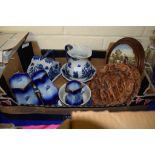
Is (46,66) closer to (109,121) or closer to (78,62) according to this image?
(78,62)

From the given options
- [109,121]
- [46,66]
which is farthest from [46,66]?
[109,121]

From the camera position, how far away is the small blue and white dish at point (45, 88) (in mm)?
710

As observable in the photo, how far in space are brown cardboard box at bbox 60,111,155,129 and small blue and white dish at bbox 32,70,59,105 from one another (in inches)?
11.1

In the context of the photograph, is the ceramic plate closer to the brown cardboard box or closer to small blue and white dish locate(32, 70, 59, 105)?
small blue and white dish locate(32, 70, 59, 105)

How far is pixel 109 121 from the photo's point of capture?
17.8 inches

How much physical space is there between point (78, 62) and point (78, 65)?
0.5 inches

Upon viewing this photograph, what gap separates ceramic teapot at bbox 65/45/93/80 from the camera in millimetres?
801

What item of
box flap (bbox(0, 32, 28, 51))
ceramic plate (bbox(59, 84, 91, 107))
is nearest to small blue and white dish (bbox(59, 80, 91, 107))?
ceramic plate (bbox(59, 84, 91, 107))

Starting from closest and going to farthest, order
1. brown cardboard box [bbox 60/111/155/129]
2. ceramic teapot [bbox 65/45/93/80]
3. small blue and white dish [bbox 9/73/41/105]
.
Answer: brown cardboard box [bbox 60/111/155/129], small blue and white dish [bbox 9/73/41/105], ceramic teapot [bbox 65/45/93/80]
